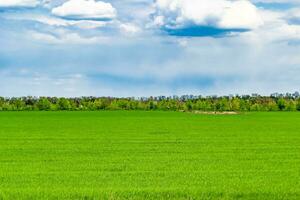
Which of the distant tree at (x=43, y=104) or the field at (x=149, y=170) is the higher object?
the distant tree at (x=43, y=104)

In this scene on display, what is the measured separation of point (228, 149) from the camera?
31.0 m

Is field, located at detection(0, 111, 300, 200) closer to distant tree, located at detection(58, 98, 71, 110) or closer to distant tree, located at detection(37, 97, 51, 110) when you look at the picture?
distant tree, located at detection(37, 97, 51, 110)

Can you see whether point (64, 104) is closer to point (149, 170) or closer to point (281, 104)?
point (281, 104)

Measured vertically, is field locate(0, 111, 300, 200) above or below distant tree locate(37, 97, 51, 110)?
below

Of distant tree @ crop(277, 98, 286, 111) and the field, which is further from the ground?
distant tree @ crop(277, 98, 286, 111)

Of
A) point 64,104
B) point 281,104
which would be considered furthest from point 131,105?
point 281,104

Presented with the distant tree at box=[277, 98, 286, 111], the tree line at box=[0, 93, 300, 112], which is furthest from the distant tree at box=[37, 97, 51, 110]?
the distant tree at box=[277, 98, 286, 111]

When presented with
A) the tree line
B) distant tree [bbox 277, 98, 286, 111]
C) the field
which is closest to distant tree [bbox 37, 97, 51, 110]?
the tree line

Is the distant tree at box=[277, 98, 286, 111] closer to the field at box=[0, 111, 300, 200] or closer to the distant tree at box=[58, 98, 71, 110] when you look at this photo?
the distant tree at box=[58, 98, 71, 110]

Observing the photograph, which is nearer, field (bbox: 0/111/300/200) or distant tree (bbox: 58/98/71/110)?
field (bbox: 0/111/300/200)

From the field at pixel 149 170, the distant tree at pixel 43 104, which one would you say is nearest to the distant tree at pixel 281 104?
the distant tree at pixel 43 104

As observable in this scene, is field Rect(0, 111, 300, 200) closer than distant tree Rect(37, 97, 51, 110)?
Yes

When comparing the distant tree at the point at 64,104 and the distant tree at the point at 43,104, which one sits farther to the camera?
the distant tree at the point at 64,104

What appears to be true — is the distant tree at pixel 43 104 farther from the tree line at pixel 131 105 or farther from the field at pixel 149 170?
the field at pixel 149 170
